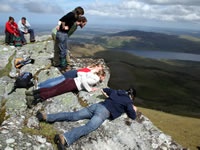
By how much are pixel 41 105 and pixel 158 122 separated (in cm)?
5463

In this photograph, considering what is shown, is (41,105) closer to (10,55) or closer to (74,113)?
(74,113)

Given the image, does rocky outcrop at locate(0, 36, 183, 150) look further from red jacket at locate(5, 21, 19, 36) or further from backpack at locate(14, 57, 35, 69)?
red jacket at locate(5, 21, 19, 36)

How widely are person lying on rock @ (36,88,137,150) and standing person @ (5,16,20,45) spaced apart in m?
16.8

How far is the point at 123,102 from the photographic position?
12359mm

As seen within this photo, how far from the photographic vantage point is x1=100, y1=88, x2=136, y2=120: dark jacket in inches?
470

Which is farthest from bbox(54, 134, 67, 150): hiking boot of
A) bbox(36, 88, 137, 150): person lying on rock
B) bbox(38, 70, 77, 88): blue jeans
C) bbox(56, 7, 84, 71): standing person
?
bbox(56, 7, 84, 71): standing person

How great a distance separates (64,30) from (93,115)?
8.35 meters

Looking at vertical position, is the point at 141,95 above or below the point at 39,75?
below

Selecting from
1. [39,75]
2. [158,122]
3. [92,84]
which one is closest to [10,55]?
[39,75]

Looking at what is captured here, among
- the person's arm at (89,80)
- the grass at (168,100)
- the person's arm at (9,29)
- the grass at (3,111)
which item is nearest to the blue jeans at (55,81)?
the person's arm at (89,80)

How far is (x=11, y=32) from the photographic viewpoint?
26.8m

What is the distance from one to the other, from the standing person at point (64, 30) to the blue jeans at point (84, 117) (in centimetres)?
692

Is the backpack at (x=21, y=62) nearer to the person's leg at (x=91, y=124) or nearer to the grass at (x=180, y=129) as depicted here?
the person's leg at (x=91, y=124)

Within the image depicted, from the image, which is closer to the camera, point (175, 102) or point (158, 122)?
point (158, 122)
